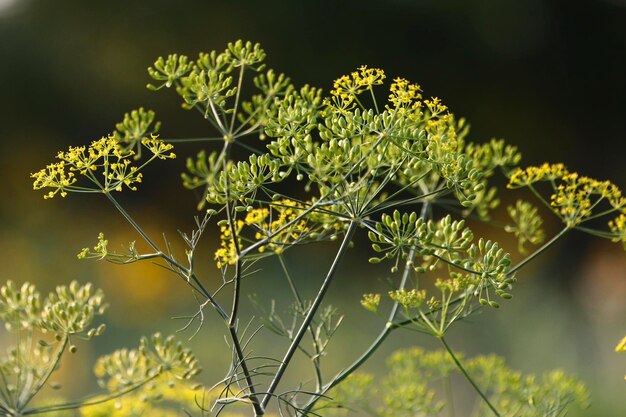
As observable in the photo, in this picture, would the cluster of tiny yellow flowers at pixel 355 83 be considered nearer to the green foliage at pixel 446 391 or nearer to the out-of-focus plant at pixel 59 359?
the out-of-focus plant at pixel 59 359

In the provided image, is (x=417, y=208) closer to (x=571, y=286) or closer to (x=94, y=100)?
(x=571, y=286)

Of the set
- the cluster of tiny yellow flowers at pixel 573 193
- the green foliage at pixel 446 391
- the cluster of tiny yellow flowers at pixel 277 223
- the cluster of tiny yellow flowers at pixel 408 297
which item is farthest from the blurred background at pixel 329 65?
the cluster of tiny yellow flowers at pixel 408 297

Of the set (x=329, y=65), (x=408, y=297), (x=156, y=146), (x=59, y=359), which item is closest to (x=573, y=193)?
(x=408, y=297)

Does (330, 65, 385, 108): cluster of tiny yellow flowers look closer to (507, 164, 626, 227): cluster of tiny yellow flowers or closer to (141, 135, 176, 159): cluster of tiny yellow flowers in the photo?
(141, 135, 176, 159): cluster of tiny yellow flowers

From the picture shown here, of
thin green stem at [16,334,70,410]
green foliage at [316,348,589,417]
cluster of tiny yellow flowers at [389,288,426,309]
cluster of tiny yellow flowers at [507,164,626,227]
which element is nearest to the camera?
thin green stem at [16,334,70,410]

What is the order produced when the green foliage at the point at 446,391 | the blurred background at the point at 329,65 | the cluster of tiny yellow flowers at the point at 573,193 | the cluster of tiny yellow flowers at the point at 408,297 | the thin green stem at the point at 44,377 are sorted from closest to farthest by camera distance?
the thin green stem at the point at 44,377, the cluster of tiny yellow flowers at the point at 408,297, the cluster of tiny yellow flowers at the point at 573,193, the green foliage at the point at 446,391, the blurred background at the point at 329,65

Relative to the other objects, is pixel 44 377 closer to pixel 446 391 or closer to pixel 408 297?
pixel 408 297

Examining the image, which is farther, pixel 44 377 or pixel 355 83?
pixel 355 83

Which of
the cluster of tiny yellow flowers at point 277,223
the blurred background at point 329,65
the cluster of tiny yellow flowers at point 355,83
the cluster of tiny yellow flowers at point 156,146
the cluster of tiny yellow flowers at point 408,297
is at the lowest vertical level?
the cluster of tiny yellow flowers at point 408,297

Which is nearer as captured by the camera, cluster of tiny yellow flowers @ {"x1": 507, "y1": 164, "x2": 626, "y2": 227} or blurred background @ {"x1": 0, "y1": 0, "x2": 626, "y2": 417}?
cluster of tiny yellow flowers @ {"x1": 507, "y1": 164, "x2": 626, "y2": 227}

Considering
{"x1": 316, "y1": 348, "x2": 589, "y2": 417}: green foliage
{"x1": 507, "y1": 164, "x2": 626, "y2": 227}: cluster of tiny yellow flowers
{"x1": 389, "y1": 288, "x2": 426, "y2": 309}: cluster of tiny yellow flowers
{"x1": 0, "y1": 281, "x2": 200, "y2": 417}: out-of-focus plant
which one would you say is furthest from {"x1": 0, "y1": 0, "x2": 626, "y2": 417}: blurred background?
{"x1": 0, "y1": 281, "x2": 200, "y2": 417}: out-of-focus plant

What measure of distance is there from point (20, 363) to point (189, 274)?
268 millimetres

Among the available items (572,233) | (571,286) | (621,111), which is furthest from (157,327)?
(621,111)

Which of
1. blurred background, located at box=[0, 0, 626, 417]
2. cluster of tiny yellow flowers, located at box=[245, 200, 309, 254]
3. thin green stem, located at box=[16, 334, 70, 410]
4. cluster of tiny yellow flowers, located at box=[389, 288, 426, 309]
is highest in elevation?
blurred background, located at box=[0, 0, 626, 417]
